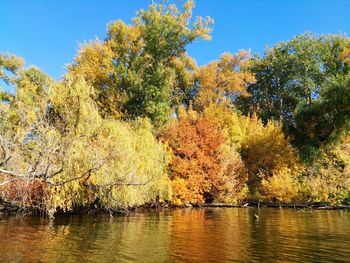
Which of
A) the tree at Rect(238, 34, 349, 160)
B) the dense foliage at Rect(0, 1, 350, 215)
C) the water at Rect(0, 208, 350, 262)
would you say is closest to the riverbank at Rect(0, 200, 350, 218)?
the dense foliage at Rect(0, 1, 350, 215)

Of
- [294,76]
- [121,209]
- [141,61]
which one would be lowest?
[121,209]

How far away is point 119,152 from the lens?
22359 millimetres

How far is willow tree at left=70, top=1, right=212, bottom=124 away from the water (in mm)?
19038

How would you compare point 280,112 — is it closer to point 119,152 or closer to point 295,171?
point 295,171

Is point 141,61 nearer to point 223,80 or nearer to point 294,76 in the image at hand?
point 223,80

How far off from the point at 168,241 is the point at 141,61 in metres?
27.2

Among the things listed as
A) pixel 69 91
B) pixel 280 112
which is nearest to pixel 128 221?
pixel 69 91

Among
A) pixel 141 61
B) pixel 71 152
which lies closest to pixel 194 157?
pixel 141 61

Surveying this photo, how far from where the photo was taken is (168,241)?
14.6m

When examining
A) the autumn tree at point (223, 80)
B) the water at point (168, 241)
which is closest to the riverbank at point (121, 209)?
the water at point (168, 241)

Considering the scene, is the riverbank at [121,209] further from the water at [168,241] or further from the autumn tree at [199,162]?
the water at [168,241]

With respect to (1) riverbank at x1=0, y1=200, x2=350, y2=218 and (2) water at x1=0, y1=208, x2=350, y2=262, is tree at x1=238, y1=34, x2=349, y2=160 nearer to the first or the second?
(1) riverbank at x1=0, y1=200, x2=350, y2=218

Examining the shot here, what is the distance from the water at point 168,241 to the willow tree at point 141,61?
19.0 metres

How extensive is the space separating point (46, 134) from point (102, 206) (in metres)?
A: 6.06
